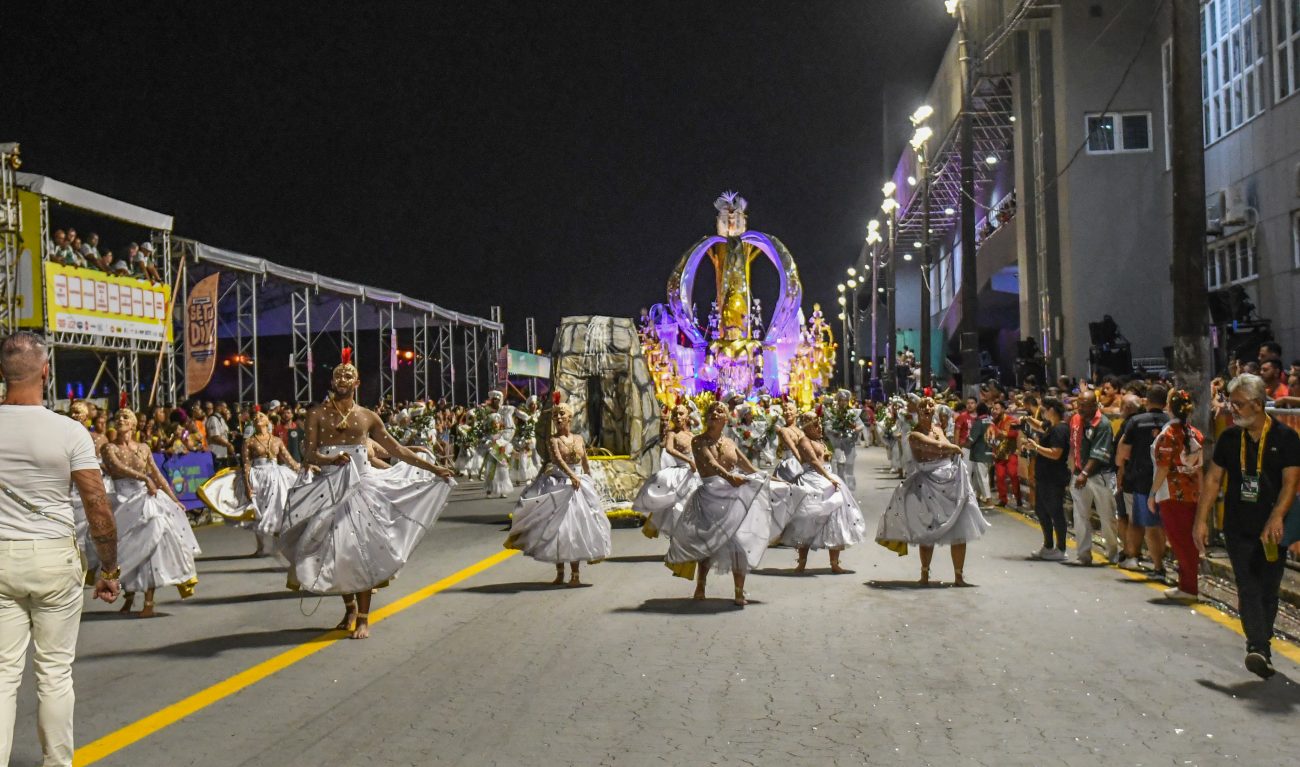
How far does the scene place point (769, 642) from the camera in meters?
9.37

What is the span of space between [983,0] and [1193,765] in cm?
4019

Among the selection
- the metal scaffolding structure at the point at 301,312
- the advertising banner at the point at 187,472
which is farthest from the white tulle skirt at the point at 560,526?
Result: the metal scaffolding structure at the point at 301,312

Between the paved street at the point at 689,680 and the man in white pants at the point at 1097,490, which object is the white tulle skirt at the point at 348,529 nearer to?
the paved street at the point at 689,680

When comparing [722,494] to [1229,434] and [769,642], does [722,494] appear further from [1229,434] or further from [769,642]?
[1229,434]

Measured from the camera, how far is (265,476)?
15.8 metres

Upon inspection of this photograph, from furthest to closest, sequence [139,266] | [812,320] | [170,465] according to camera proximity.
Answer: [812,320] < [139,266] < [170,465]

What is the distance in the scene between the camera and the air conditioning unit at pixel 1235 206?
25969mm

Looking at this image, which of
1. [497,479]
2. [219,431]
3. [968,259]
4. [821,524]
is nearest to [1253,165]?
[968,259]

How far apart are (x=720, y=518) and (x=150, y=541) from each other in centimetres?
499

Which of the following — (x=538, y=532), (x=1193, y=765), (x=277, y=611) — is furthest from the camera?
(x=538, y=532)

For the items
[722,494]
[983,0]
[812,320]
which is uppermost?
[983,0]

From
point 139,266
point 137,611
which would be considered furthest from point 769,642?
point 139,266

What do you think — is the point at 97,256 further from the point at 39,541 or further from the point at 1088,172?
the point at 1088,172

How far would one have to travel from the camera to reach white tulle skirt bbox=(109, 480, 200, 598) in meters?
11.2
